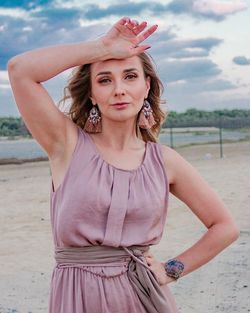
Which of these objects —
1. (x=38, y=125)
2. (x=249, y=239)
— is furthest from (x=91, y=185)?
(x=249, y=239)

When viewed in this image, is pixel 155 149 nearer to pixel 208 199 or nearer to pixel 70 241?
pixel 208 199

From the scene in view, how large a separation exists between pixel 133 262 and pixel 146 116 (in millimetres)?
536

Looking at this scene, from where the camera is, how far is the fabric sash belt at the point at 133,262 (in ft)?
7.20

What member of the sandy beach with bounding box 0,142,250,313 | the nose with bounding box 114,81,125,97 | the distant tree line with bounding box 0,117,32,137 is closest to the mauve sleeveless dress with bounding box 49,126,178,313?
the nose with bounding box 114,81,125,97

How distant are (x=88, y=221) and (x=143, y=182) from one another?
0.75ft

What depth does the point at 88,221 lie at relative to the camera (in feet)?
7.09

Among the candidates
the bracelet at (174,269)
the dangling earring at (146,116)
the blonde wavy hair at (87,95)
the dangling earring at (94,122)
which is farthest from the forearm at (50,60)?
the bracelet at (174,269)

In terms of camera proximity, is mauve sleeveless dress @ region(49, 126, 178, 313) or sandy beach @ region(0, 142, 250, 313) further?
sandy beach @ region(0, 142, 250, 313)

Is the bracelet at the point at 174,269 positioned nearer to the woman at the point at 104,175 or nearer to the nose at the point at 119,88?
the woman at the point at 104,175

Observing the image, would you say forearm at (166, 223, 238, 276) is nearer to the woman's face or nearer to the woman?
the woman

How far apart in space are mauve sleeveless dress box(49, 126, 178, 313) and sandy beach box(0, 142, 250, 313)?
10.0ft

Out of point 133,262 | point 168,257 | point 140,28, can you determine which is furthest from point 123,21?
point 168,257

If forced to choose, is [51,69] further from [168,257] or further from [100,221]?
[168,257]

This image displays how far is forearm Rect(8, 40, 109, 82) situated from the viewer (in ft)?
A: 7.23
